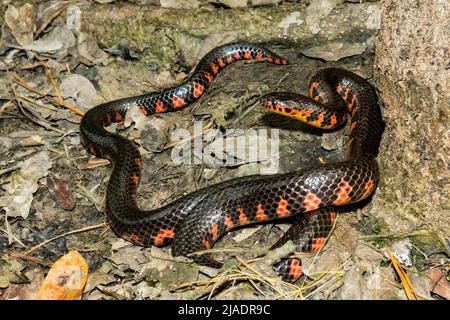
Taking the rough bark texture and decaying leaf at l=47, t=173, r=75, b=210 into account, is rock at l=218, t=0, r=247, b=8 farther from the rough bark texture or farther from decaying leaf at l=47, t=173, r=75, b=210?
decaying leaf at l=47, t=173, r=75, b=210

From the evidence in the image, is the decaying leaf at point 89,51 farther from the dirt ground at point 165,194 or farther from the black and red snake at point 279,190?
the black and red snake at point 279,190

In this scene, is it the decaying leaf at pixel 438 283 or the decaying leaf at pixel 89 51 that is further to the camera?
the decaying leaf at pixel 89 51

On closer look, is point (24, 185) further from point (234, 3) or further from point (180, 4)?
point (234, 3)

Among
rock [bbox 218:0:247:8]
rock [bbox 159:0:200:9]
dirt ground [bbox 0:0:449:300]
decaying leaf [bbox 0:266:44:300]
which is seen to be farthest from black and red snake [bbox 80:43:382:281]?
rock [bbox 159:0:200:9]

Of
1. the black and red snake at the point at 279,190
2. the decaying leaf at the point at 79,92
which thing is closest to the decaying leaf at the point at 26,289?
the black and red snake at the point at 279,190

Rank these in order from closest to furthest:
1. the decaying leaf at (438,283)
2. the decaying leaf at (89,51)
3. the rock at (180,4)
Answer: the decaying leaf at (438,283)
the rock at (180,4)
the decaying leaf at (89,51)
